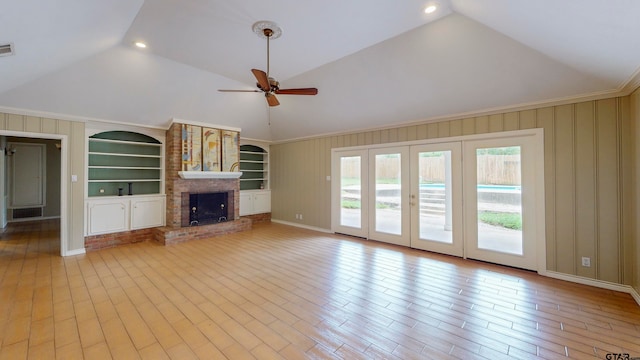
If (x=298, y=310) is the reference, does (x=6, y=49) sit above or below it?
above

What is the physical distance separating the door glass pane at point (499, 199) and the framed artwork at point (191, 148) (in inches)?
228

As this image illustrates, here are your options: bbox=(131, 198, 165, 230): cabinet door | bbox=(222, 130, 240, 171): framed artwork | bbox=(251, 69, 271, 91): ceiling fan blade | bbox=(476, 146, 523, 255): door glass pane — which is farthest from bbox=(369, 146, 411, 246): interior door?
bbox=(131, 198, 165, 230): cabinet door

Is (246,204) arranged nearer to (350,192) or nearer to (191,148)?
(191,148)

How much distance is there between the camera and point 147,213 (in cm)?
577

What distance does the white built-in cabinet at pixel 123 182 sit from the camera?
17.0ft

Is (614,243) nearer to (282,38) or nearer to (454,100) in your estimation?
(454,100)

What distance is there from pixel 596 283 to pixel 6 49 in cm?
743

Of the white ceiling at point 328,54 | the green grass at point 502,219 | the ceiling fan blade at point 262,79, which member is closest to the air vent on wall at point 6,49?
the white ceiling at point 328,54

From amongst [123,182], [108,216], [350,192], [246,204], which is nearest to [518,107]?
[350,192]

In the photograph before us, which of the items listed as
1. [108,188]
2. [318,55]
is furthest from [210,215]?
[318,55]

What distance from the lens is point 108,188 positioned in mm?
5625

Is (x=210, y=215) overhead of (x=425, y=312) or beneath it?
overhead

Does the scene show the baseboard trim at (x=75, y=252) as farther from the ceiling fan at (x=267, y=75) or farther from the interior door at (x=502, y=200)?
the interior door at (x=502, y=200)

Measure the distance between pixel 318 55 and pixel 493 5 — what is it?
2267mm
